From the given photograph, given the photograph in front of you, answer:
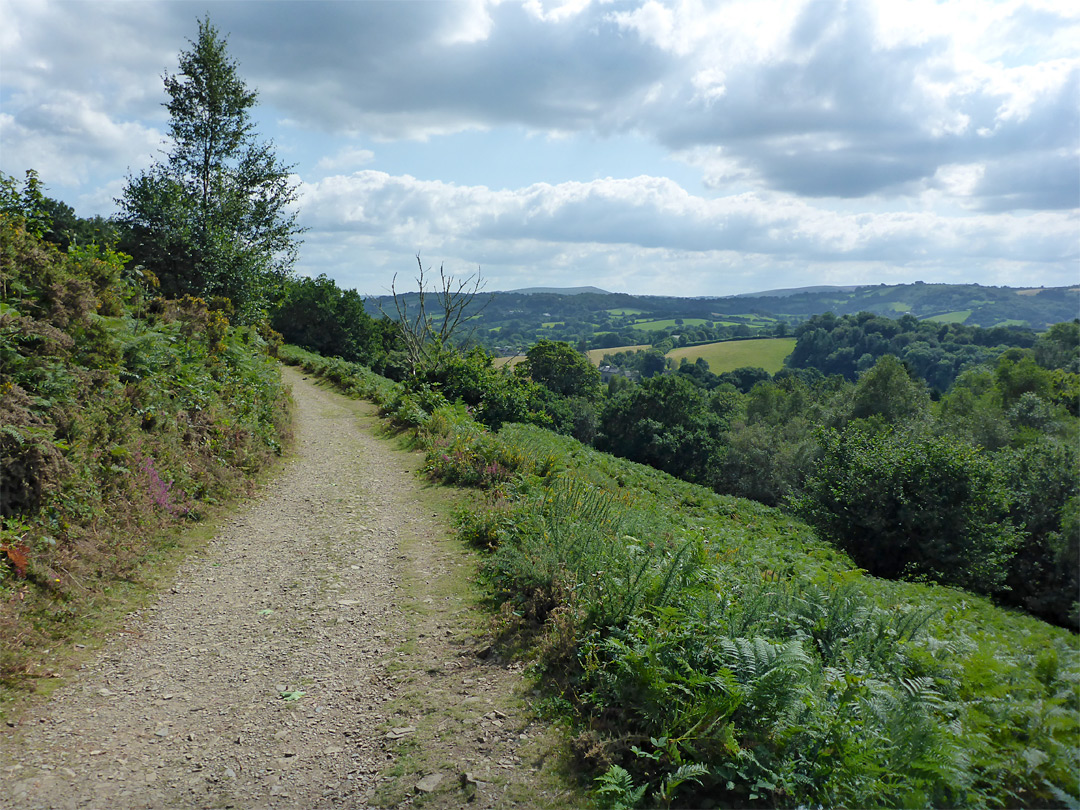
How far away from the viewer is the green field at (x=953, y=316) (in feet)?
463

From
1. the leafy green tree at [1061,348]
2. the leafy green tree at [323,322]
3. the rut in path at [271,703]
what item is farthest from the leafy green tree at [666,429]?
the rut in path at [271,703]

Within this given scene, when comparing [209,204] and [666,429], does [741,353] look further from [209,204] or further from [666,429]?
[209,204]

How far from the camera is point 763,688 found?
4074 mm

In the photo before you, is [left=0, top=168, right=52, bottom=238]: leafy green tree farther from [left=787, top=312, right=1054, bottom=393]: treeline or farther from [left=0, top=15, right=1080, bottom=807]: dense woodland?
[left=787, top=312, right=1054, bottom=393]: treeline

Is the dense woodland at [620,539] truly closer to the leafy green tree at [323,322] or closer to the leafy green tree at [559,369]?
the leafy green tree at [323,322]

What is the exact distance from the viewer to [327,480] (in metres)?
12.6

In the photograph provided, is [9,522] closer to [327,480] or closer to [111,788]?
[111,788]

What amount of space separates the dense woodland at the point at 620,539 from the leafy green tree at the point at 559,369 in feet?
117

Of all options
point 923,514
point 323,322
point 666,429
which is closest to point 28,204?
point 923,514

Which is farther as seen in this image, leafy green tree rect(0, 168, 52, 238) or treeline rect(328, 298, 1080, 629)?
treeline rect(328, 298, 1080, 629)

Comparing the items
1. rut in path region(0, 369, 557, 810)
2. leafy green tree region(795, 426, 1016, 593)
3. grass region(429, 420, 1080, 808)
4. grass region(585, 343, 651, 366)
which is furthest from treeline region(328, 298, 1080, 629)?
grass region(585, 343, 651, 366)

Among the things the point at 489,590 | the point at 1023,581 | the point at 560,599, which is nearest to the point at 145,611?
the point at 489,590

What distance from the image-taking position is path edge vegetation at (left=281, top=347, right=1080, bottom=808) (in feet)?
11.6

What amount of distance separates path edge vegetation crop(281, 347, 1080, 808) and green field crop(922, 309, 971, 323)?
523ft
